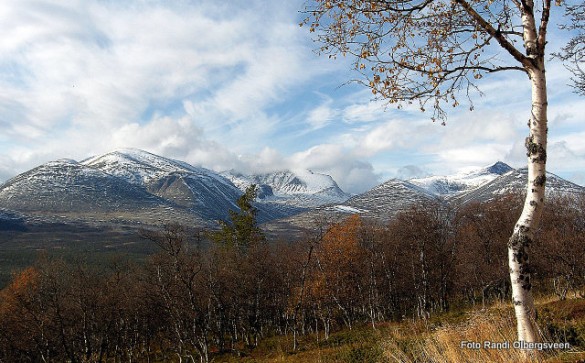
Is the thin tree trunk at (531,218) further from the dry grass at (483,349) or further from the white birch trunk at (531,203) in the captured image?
the dry grass at (483,349)

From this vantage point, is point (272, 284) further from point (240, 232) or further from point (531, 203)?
point (531, 203)

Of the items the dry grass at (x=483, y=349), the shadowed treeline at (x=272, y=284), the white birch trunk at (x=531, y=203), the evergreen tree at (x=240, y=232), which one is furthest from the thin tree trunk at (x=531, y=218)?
the evergreen tree at (x=240, y=232)

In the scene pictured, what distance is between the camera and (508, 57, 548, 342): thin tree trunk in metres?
6.66

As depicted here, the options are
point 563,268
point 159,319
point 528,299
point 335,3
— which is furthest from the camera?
point 159,319

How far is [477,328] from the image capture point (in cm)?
934

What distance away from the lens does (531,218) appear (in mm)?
6766

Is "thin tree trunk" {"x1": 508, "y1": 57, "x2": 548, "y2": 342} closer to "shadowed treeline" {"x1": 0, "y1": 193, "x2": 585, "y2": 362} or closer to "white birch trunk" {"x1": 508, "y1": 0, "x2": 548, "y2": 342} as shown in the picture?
"white birch trunk" {"x1": 508, "y1": 0, "x2": 548, "y2": 342}

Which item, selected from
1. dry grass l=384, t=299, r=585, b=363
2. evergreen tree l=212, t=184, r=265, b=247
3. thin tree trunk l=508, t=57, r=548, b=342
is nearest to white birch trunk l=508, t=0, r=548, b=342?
thin tree trunk l=508, t=57, r=548, b=342

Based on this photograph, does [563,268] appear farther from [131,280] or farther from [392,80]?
[131,280]

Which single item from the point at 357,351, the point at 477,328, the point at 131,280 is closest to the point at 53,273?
the point at 131,280

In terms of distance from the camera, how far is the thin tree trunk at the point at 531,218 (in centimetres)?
666

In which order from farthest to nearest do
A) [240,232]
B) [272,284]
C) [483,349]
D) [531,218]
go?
[240,232] < [272,284] < [483,349] < [531,218]

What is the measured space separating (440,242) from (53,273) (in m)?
52.4

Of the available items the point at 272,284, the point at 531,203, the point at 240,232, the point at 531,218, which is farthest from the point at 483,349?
the point at 240,232
